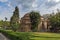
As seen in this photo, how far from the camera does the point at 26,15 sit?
90.7 m

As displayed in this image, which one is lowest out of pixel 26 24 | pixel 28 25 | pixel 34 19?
pixel 28 25

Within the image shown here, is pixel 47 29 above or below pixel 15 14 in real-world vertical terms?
below

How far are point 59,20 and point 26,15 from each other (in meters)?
19.5

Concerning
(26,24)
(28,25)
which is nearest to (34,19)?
(28,25)

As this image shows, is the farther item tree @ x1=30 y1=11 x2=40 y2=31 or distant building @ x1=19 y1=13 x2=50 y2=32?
distant building @ x1=19 y1=13 x2=50 y2=32

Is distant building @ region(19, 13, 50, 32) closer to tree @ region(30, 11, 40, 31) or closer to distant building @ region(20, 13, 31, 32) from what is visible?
distant building @ region(20, 13, 31, 32)

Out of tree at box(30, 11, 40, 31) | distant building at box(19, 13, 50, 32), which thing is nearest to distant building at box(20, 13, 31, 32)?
distant building at box(19, 13, 50, 32)

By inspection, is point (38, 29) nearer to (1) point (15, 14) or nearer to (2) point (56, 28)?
(2) point (56, 28)

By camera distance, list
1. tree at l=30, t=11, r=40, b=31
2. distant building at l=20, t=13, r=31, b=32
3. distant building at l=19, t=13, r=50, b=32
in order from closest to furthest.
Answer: tree at l=30, t=11, r=40, b=31
distant building at l=20, t=13, r=31, b=32
distant building at l=19, t=13, r=50, b=32

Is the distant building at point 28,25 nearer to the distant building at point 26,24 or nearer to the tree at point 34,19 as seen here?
the distant building at point 26,24

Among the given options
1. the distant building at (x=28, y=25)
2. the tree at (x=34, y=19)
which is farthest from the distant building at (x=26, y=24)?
the tree at (x=34, y=19)

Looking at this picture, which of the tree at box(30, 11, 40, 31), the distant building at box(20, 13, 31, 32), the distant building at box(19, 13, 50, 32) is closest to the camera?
the tree at box(30, 11, 40, 31)

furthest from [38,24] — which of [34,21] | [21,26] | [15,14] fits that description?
[15,14]

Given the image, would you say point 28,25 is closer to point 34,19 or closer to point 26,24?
point 26,24
